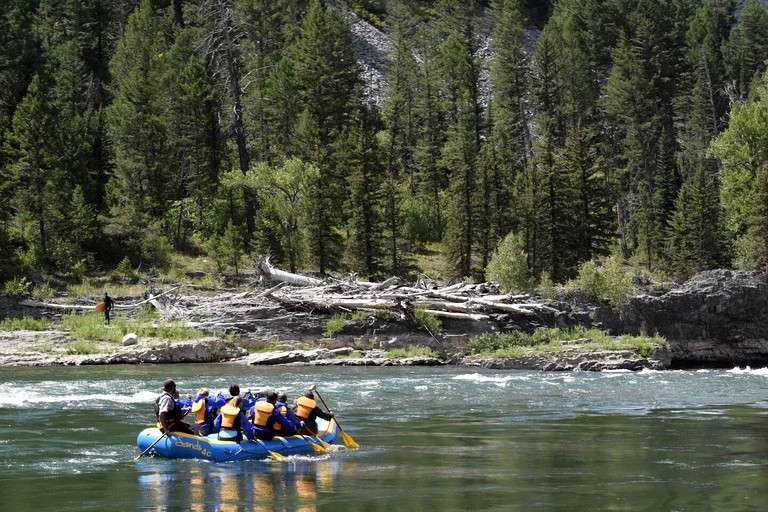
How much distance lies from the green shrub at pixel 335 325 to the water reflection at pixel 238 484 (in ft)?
65.5

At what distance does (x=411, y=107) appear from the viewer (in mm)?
80938

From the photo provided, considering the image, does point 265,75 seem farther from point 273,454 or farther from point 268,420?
point 273,454

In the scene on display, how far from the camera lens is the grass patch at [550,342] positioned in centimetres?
3859

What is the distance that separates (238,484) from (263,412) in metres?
3.14

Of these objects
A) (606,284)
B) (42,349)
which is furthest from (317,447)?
(606,284)

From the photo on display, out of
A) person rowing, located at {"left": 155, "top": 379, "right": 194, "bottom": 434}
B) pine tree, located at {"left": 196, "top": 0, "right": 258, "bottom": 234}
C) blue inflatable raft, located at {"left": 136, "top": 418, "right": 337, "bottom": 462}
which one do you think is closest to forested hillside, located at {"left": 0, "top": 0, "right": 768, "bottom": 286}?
pine tree, located at {"left": 196, "top": 0, "right": 258, "bottom": 234}

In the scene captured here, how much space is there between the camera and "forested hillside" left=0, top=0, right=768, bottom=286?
55.8m

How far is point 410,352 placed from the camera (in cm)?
3950

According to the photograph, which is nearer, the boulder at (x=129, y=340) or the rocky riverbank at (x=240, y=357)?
the rocky riverbank at (x=240, y=357)

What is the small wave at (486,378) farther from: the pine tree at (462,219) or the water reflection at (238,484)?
the pine tree at (462,219)

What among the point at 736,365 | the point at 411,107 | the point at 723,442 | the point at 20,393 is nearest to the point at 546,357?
the point at 736,365

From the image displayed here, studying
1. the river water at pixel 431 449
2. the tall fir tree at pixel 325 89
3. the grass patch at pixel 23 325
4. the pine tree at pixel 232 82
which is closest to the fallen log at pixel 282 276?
the grass patch at pixel 23 325

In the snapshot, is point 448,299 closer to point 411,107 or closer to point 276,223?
point 276,223

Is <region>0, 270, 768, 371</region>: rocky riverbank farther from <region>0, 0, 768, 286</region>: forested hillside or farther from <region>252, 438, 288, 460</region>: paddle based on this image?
<region>252, 438, 288, 460</region>: paddle
